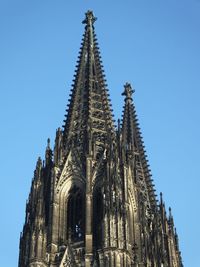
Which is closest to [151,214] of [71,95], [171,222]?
[171,222]

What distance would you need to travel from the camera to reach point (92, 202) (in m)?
44.7

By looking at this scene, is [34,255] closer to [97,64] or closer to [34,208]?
[34,208]

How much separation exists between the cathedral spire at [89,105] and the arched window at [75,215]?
10.3ft

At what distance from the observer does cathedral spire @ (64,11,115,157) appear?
49.3 metres

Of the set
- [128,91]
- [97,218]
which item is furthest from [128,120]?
[97,218]

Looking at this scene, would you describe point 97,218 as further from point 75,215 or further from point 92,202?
point 75,215

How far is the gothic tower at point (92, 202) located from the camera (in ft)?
139

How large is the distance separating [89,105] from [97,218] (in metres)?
10.3

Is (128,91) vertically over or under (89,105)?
over

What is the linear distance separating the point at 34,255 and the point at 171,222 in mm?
14345

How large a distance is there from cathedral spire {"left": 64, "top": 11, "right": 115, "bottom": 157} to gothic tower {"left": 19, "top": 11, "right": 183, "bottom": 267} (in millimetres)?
69

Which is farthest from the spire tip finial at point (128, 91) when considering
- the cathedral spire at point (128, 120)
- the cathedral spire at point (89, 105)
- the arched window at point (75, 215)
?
the arched window at point (75, 215)

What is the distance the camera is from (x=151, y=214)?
53.2m

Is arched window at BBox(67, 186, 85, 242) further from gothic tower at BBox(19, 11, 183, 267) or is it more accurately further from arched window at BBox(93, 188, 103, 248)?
arched window at BBox(93, 188, 103, 248)
